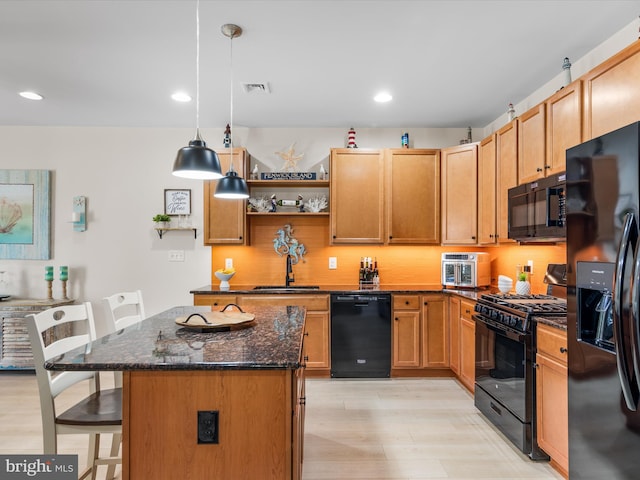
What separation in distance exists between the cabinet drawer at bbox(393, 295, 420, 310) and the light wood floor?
75cm

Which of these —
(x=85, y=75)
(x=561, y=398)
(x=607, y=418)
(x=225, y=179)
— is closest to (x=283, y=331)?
(x=225, y=179)

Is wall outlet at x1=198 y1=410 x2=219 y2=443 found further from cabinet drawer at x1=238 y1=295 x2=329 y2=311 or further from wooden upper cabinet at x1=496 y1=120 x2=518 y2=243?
wooden upper cabinet at x1=496 y1=120 x2=518 y2=243

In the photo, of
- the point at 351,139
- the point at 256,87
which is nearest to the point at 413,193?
the point at 351,139

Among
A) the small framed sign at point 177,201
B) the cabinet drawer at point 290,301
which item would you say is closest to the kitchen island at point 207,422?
the cabinet drawer at point 290,301

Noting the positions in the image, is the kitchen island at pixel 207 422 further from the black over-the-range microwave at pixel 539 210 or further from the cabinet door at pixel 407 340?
the cabinet door at pixel 407 340

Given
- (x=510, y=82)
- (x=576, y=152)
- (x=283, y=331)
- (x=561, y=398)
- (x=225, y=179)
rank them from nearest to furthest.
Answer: (x=576, y=152), (x=283, y=331), (x=561, y=398), (x=225, y=179), (x=510, y=82)

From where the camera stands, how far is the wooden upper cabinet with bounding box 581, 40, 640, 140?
192 cm

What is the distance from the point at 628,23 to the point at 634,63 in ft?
2.25

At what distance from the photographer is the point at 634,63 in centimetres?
192

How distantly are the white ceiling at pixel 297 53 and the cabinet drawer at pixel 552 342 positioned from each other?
Answer: 1865 millimetres

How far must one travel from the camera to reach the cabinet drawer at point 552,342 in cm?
206

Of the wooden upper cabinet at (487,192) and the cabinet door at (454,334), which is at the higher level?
the wooden upper cabinet at (487,192)

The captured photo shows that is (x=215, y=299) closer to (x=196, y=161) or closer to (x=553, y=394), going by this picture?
(x=196, y=161)

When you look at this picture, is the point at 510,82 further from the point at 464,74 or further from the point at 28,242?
the point at 28,242
